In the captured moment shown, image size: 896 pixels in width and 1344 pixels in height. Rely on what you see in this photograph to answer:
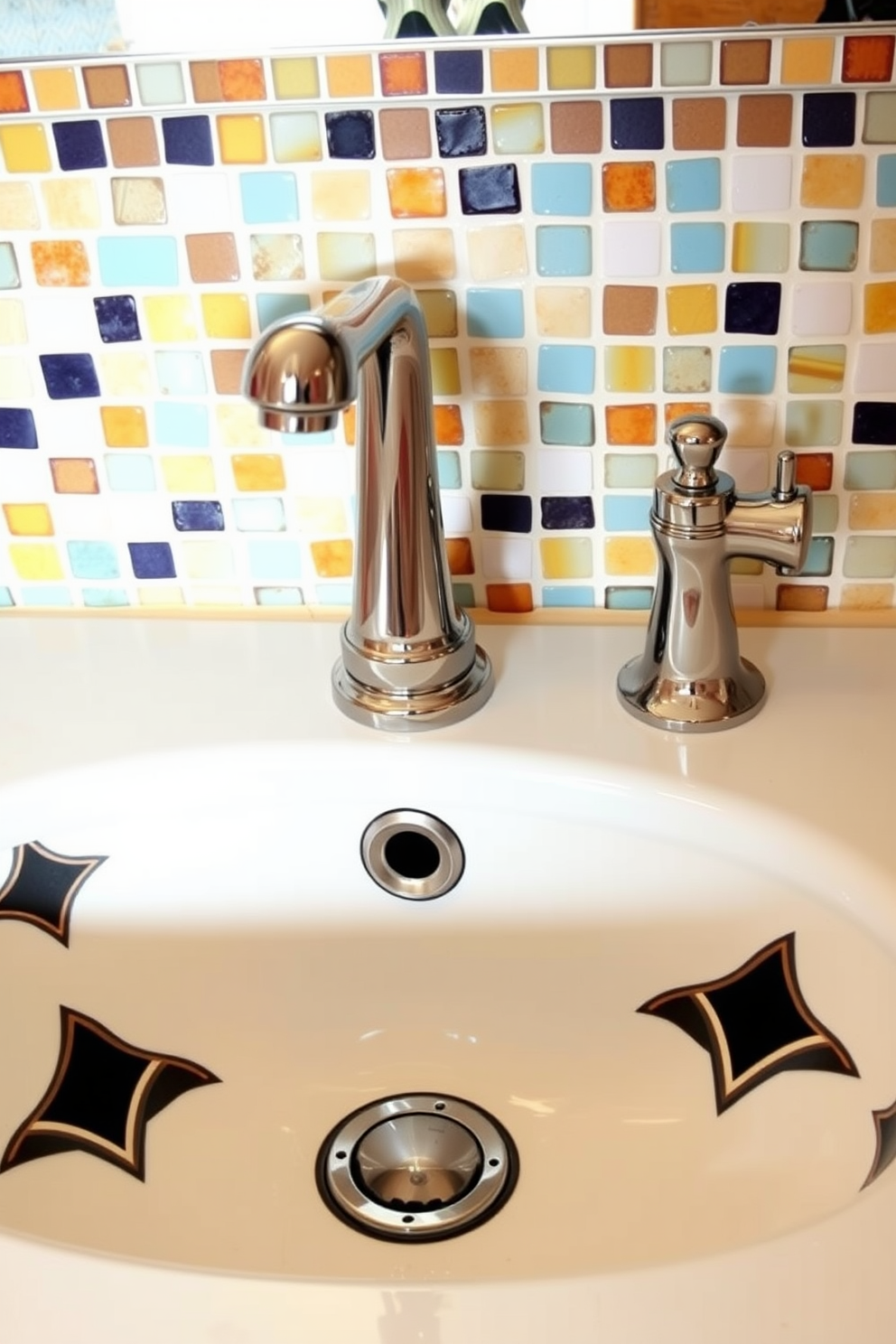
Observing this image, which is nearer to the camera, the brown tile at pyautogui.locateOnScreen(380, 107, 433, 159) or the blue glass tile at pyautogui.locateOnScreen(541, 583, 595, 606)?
the brown tile at pyautogui.locateOnScreen(380, 107, 433, 159)

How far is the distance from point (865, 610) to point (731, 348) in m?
0.16

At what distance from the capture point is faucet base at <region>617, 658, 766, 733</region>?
60 cm

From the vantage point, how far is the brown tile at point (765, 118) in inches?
22.1

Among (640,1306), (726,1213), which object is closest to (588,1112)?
(726,1213)

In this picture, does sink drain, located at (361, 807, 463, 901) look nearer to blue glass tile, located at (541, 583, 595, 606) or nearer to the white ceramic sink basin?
the white ceramic sink basin

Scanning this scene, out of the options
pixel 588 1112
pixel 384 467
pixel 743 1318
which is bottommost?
pixel 588 1112

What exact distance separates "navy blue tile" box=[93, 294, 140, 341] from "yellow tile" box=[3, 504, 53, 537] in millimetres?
106

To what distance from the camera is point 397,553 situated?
0.59m

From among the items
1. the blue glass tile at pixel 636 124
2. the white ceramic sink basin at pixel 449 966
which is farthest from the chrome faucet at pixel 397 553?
the blue glass tile at pixel 636 124

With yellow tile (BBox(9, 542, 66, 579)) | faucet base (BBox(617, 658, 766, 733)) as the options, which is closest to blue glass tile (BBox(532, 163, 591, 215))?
faucet base (BBox(617, 658, 766, 733))

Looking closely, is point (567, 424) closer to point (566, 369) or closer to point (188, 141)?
point (566, 369)

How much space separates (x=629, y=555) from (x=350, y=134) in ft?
0.80

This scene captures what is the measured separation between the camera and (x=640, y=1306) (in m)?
0.36

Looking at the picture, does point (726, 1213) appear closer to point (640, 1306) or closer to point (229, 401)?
point (640, 1306)
